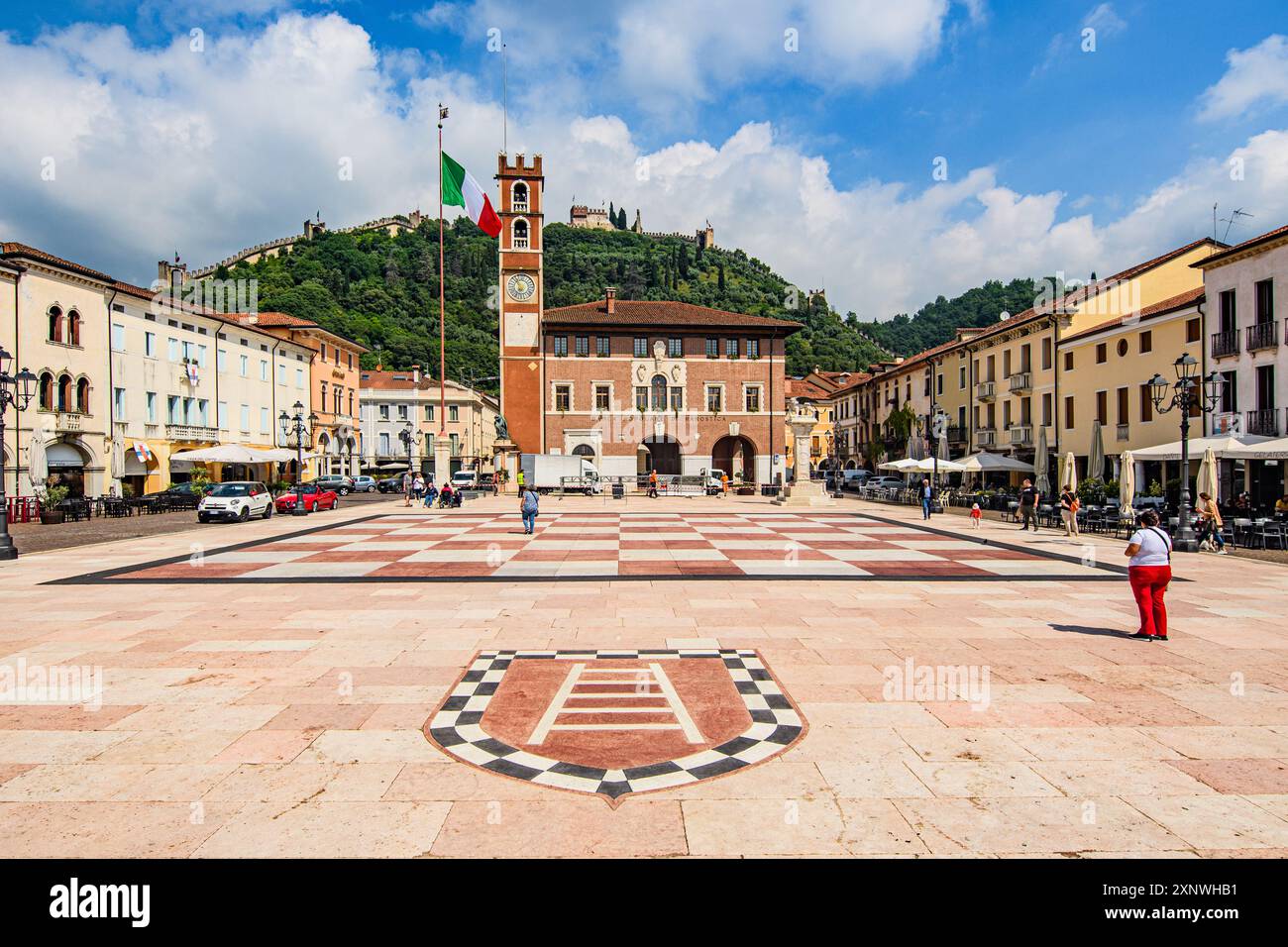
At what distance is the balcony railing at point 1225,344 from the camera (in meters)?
27.1

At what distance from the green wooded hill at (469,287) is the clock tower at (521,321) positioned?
7821 millimetres

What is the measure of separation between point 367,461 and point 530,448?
27216mm

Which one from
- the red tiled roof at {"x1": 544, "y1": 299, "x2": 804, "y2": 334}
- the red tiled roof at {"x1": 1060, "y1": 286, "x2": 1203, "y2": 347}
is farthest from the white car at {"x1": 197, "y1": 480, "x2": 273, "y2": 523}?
the red tiled roof at {"x1": 1060, "y1": 286, "x2": 1203, "y2": 347}

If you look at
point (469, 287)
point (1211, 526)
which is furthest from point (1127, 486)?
point (469, 287)

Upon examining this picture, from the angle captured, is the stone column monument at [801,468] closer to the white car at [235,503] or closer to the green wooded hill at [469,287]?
the white car at [235,503]

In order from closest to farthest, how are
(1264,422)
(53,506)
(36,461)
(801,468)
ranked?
(1264,422) → (53,506) → (36,461) → (801,468)

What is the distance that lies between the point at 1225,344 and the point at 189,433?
51.2 meters

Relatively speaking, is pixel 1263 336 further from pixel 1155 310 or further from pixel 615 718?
pixel 615 718

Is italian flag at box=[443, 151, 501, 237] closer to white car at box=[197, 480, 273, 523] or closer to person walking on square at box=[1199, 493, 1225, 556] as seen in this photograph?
white car at box=[197, 480, 273, 523]

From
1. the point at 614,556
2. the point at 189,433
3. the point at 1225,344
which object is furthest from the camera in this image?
the point at 189,433

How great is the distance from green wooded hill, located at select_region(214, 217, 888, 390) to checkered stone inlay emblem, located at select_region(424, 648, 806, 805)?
6194 cm

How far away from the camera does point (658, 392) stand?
59438 millimetres
